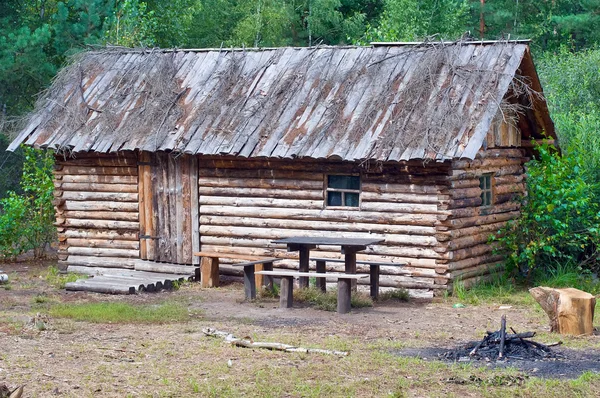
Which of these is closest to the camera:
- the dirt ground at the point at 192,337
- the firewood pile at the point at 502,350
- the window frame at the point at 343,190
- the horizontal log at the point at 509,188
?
the dirt ground at the point at 192,337

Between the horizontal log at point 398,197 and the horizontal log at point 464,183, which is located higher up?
the horizontal log at point 464,183

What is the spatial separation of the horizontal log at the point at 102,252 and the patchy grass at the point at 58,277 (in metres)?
0.46

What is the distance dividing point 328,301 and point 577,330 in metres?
3.93

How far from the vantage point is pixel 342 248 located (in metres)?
14.4

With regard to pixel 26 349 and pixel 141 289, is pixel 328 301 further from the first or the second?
pixel 26 349

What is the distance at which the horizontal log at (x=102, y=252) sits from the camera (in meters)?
18.2

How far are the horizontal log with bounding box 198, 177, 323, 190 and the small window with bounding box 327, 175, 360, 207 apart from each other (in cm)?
21

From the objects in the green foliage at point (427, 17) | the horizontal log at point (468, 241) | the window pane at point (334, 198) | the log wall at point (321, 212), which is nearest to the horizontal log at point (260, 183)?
the log wall at point (321, 212)

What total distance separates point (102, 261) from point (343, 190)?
5.33 metres

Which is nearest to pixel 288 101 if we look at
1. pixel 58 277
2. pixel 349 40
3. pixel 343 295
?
pixel 343 295

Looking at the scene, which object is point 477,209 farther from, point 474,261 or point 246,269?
point 246,269

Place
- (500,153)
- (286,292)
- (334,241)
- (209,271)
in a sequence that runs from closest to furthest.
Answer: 1. (286,292)
2. (334,241)
3. (209,271)
4. (500,153)

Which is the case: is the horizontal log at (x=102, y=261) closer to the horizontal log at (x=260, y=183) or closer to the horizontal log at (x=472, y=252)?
the horizontal log at (x=260, y=183)

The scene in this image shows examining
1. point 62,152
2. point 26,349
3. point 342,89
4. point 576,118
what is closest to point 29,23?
point 62,152
